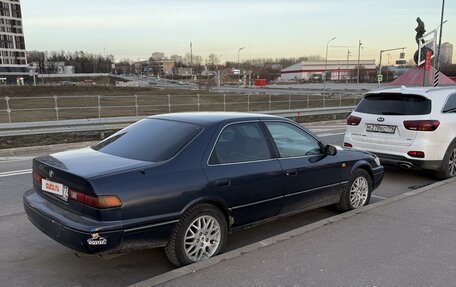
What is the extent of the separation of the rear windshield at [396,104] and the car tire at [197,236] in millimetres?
5022

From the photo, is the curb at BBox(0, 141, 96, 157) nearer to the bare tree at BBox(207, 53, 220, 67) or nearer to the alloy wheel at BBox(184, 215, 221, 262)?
the alloy wheel at BBox(184, 215, 221, 262)

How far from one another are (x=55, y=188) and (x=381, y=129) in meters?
6.11

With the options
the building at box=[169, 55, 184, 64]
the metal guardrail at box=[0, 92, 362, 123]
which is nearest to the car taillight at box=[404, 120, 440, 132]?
the metal guardrail at box=[0, 92, 362, 123]

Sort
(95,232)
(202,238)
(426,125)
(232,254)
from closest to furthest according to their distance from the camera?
(95,232) → (232,254) → (202,238) → (426,125)

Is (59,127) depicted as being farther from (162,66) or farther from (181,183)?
(162,66)

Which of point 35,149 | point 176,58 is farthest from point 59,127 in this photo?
point 176,58

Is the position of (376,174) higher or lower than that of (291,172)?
lower

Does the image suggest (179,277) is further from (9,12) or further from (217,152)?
(9,12)

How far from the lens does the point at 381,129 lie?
8.03 m

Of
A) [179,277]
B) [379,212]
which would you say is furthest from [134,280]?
[379,212]

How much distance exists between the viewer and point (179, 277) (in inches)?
139

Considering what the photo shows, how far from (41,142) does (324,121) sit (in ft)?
44.0

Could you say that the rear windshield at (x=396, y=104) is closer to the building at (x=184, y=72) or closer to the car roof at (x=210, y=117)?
the car roof at (x=210, y=117)

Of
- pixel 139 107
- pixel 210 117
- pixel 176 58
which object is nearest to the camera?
pixel 210 117
